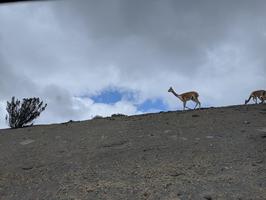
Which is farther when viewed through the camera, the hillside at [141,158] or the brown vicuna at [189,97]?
the brown vicuna at [189,97]

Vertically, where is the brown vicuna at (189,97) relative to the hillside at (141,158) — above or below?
above

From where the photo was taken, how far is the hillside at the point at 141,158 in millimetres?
10586

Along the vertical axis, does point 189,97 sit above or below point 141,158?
Result: above

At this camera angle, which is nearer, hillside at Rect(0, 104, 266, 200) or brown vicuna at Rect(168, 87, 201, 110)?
hillside at Rect(0, 104, 266, 200)

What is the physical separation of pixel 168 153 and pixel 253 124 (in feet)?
12.8

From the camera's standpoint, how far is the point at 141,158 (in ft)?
41.8

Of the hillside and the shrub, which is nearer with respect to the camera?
the hillside

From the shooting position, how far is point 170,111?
1934 centimetres

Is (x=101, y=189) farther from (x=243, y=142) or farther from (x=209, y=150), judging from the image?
(x=243, y=142)

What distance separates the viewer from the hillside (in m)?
10.6

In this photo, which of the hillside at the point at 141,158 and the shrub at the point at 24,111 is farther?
the shrub at the point at 24,111

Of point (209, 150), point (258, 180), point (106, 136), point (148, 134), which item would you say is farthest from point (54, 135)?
point (258, 180)

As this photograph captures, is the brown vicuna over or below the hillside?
over

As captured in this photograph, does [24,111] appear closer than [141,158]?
No
